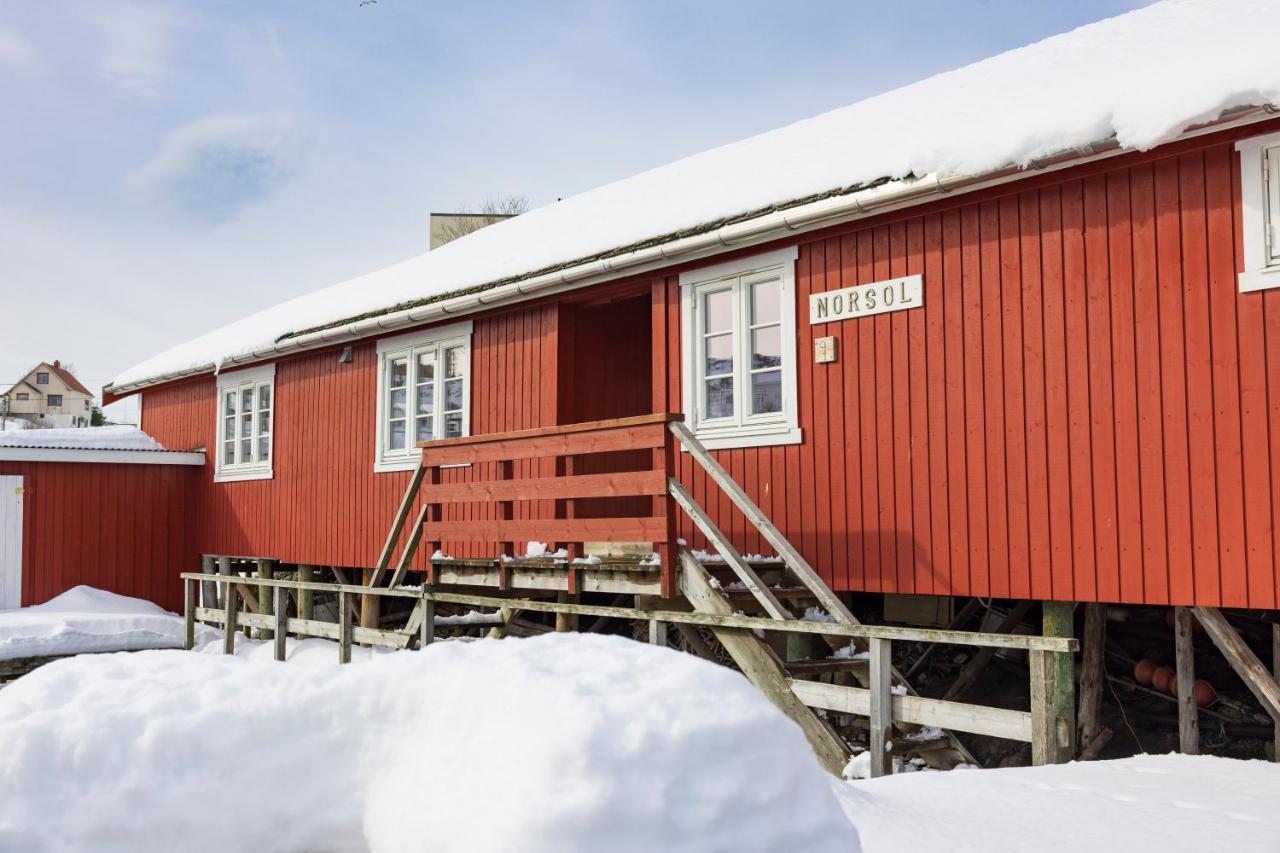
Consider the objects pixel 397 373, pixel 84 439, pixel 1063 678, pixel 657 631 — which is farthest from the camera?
pixel 84 439

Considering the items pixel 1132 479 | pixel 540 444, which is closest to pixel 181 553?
pixel 540 444

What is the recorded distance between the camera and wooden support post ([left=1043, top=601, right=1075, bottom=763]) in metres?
6.00

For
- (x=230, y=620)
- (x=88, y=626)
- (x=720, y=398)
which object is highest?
(x=720, y=398)

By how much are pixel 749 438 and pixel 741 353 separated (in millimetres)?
661

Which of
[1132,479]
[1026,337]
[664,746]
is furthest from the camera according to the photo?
[1026,337]

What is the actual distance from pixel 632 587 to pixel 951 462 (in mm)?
2384

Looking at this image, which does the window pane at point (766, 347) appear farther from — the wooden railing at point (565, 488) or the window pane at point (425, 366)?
the window pane at point (425, 366)

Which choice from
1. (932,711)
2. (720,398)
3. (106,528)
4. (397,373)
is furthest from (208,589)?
(932,711)

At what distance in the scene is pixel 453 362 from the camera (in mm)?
12086

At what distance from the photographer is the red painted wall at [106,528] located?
1600 cm

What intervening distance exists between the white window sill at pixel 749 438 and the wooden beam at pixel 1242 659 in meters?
3.00

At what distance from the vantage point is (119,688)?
2.51 m

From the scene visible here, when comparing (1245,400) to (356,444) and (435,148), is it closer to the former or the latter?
(356,444)

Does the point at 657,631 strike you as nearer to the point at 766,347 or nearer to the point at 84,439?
the point at 766,347
